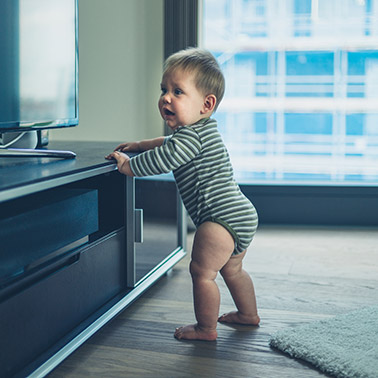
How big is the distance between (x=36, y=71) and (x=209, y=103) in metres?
0.49

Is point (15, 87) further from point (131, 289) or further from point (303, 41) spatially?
point (303, 41)

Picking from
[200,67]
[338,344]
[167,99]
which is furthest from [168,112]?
[338,344]

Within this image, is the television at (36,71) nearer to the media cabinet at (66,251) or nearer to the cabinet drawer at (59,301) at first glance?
the media cabinet at (66,251)

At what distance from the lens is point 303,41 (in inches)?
117

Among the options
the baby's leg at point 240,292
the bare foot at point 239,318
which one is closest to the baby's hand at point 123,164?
the baby's leg at point 240,292

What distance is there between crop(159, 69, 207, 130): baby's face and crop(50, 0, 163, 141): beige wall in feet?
4.80

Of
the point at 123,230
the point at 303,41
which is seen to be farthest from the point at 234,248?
the point at 303,41

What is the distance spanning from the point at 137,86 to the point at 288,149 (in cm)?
88

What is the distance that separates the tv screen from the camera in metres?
1.43

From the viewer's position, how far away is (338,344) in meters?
1.37

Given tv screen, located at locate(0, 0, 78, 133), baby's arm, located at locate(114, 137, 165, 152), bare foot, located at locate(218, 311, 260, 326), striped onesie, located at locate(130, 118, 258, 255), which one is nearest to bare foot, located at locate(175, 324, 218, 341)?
bare foot, located at locate(218, 311, 260, 326)

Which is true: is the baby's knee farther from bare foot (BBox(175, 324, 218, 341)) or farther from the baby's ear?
the baby's ear

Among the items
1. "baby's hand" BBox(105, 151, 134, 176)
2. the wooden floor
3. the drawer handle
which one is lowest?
the wooden floor

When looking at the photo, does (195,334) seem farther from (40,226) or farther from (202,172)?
(40,226)
